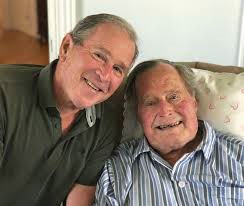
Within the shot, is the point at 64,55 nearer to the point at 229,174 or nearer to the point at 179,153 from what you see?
the point at 179,153

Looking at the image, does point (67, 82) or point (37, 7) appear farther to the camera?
point (37, 7)

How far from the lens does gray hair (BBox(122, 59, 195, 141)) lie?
1.69m

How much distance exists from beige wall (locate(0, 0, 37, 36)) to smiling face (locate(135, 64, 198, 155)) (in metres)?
2.98

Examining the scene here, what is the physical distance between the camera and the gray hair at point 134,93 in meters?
1.69

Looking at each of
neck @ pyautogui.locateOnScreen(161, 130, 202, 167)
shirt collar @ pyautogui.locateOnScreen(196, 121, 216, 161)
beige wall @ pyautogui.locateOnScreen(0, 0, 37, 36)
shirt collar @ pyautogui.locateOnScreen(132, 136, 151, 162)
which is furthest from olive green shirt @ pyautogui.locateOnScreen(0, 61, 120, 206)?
beige wall @ pyautogui.locateOnScreen(0, 0, 37, 36)

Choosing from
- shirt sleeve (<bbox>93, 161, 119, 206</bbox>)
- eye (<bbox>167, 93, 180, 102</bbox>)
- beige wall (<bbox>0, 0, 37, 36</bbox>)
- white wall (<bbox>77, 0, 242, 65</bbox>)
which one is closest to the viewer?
shirt sleeve (<bbox>93, 161, 119, 206</bbox>)

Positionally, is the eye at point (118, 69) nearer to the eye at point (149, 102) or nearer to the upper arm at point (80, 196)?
the eye at point (149, 102)

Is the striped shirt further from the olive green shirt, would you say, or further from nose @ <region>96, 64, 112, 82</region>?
nose @ <region>96, 64, 112, 82</region>

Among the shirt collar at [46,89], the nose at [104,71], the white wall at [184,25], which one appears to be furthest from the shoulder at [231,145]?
the white wall at [184,25]

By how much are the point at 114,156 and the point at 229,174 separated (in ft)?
1.32

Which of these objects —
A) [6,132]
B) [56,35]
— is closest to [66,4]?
[56,35]

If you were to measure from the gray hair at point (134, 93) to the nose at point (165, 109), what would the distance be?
0.42ft

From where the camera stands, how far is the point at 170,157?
1657 millimetres

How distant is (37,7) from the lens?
432 centimetres
